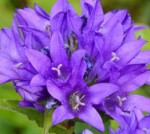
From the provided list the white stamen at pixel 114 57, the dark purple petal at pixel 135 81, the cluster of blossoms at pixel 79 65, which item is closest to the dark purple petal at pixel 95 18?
the cluster of blossoms at pixel 79 65

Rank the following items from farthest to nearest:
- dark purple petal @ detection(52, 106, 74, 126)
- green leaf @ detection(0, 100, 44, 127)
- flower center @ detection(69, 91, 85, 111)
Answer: green leaf @ detection(0, 100, 44, 127)
flower center @ detection(69, 91, 85, 111)
dark purple petal @ detection(52, 106, 74, 126)

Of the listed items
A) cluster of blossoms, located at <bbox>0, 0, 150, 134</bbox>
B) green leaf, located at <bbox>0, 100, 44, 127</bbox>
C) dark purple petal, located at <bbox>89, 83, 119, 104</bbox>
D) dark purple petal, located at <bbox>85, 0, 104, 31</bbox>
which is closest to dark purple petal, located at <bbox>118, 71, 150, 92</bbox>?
cluster of blossoms, located at <bbox>0, 0, 150, 134</bbox>

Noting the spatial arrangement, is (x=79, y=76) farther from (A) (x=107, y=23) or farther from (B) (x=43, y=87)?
(A) (x=107, y=23)

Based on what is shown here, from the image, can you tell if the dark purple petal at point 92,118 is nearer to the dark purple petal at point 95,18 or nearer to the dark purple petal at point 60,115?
the dark purple petal at point 60,115

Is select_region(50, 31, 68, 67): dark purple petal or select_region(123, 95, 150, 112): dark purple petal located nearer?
select_region(50, 31, 68, 67): dark purple petal

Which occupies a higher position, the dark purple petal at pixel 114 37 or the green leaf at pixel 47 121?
the dark purple petal at pixel 114 37

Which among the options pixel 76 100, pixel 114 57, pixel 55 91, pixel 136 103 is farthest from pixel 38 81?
pixel 136 103

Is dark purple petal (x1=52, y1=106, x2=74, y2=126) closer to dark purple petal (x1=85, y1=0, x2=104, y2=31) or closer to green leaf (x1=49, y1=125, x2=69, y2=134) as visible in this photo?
green leaf (x1=49, y1=125, x2=69, y2=134)
